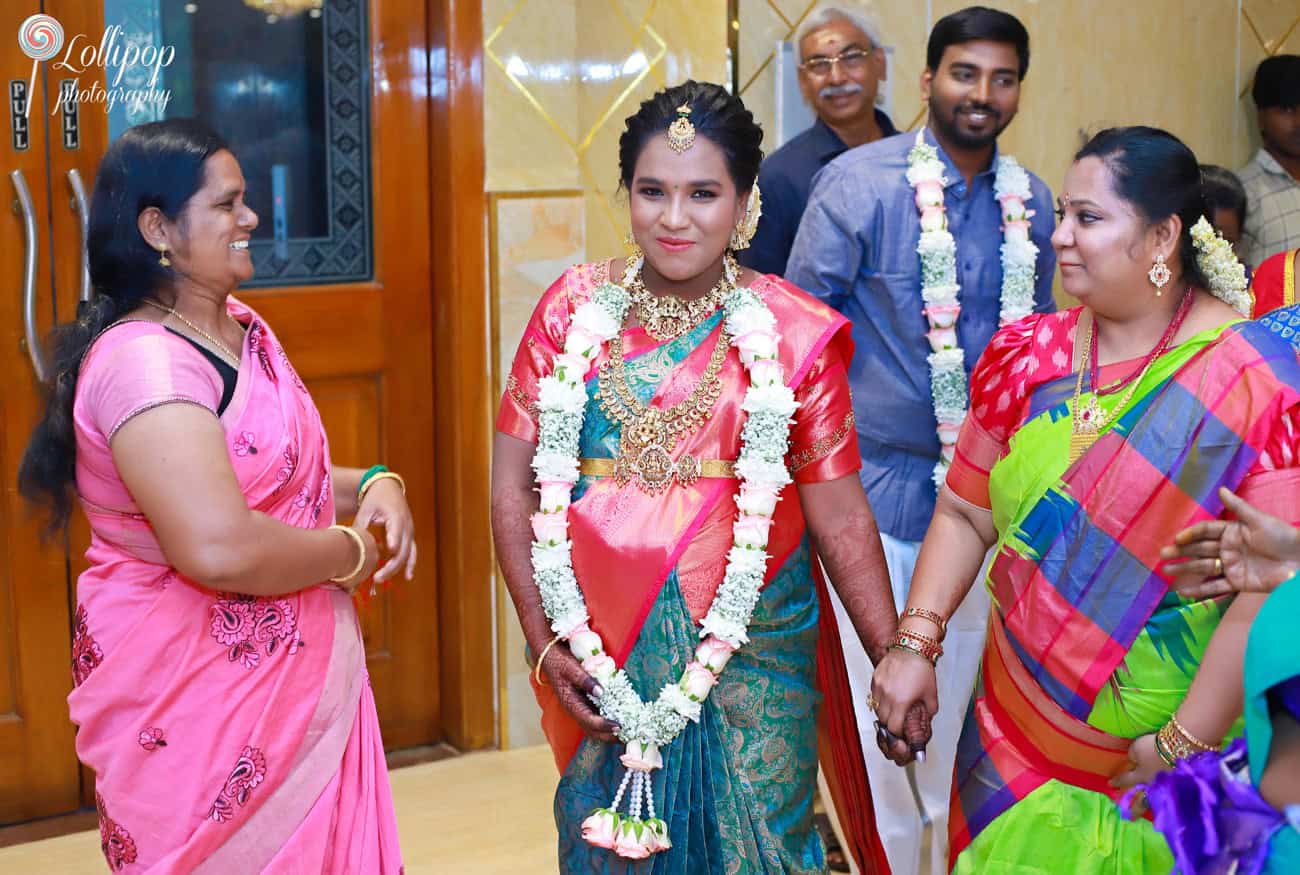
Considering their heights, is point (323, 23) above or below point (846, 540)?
above

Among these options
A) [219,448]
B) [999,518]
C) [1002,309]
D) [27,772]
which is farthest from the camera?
[27,772]

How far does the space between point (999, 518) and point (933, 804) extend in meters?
1.56

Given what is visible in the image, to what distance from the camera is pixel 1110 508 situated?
2443mm

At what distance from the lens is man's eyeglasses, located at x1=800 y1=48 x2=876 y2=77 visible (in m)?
4.53

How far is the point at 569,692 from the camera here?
267 centimetres

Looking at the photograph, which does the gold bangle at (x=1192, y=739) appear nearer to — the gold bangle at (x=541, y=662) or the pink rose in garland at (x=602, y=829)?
the pink rose in garland at (x=602, y=829)

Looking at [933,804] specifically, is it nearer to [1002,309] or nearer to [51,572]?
[1002,309]

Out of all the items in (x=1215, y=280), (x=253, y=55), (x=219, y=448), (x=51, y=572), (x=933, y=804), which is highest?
(x=253, y=55)

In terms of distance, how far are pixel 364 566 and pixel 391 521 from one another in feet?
0.42

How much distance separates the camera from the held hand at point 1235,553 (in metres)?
2.17

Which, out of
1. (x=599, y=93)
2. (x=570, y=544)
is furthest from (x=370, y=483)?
(x=599, y=93)

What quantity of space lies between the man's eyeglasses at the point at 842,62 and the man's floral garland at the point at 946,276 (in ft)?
2.29

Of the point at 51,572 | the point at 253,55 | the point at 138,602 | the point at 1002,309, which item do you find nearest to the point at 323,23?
the point at 253,55

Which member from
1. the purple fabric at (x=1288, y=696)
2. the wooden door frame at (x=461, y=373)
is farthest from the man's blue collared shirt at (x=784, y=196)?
the purple fabric at (x=1288, y=696)
